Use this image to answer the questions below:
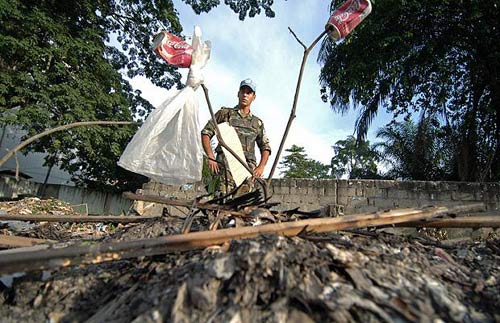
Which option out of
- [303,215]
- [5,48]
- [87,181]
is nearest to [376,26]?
[303,215]

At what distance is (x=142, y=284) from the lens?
112 centimetres

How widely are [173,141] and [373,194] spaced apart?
10.5ft

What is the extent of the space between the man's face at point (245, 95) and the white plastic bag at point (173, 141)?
0.63 m

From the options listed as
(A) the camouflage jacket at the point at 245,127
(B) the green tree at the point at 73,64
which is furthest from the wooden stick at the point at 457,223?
(B) the green tree at the point at 73,64

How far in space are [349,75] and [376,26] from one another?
3.79ft

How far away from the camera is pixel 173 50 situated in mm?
2080

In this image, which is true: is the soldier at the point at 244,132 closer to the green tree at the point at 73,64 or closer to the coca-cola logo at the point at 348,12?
the coca-cola logo at the point at 348,12

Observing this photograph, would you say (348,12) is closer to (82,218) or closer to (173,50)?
(173,50)

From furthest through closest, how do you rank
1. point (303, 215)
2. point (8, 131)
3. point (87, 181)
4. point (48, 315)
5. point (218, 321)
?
1. point (87, 181)
2. point (8, 131)
3. point (303, 215)
4. point (48, 315)
5. point (218, 321)

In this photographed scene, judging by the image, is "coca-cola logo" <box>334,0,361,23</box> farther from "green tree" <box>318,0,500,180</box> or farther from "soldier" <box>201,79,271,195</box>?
"green tree" <box>318,0,500,180</box>

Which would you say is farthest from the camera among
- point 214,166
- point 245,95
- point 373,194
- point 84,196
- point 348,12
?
point 84,196

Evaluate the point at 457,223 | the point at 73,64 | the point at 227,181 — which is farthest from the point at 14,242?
the point at 73,64

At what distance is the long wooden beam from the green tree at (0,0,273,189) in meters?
6.75

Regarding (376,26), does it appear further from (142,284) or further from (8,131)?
(8,131)
